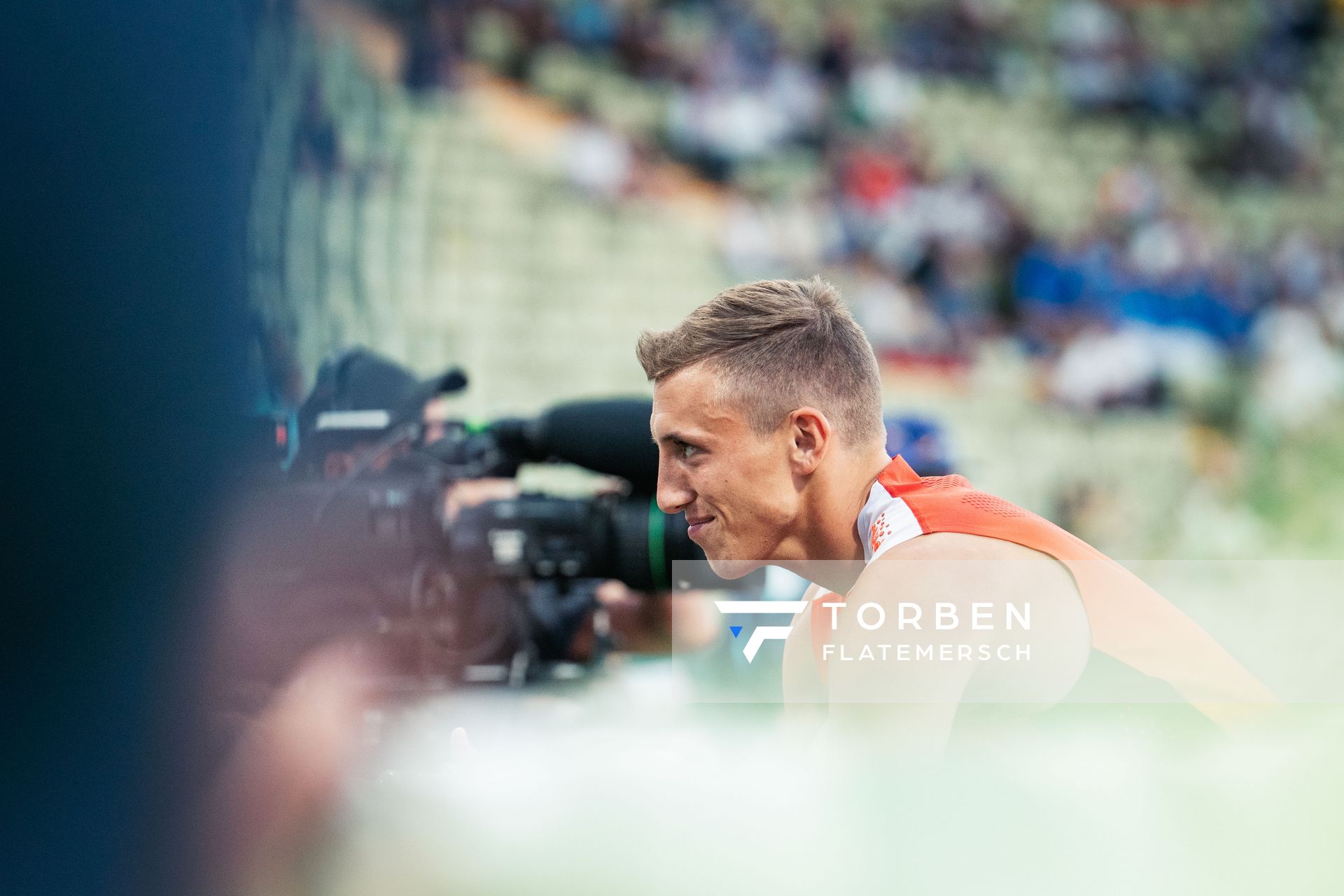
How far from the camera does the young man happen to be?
104 centimetres

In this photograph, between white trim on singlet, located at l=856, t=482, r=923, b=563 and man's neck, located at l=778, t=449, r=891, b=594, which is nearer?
white trim on singlet, located at l=856, t=482, r=923, b=563

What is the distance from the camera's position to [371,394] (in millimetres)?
1436

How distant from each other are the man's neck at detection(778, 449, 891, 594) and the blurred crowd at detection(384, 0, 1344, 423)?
3152mm

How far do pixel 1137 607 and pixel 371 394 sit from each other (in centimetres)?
93

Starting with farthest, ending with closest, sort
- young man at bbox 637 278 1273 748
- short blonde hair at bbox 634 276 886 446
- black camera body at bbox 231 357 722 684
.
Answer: black camera body at bbox 231 357 722 684 → short blonde hair at bbox 634 276 886 446 → young man at bbox 637 278 1273 748

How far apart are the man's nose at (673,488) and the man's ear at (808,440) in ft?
0.40

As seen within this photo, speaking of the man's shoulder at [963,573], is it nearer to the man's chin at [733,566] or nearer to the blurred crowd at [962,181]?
the man's chin at [733,566]

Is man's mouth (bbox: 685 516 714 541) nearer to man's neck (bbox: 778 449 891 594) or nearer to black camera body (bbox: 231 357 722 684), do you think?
man's neck (bbox: 778 449 891 594)

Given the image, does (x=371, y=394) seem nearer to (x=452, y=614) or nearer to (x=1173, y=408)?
(x=452, y=614)

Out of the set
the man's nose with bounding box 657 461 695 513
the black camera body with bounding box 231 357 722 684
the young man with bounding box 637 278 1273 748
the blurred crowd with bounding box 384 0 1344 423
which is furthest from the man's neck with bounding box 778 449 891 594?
the blurred crowd with bounding box 384 0 1344 423

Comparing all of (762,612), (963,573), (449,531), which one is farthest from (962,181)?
(963,573)

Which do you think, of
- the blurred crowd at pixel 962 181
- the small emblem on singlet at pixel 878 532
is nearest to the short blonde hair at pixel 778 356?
the small emblem on singlet at pixel 878 532

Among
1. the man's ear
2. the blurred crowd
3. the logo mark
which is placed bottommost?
the logo mark

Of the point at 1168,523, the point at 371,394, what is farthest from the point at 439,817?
the point at 1168,523
